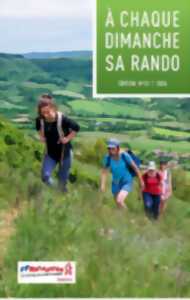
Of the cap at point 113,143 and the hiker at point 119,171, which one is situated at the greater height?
the cap at point 113,143

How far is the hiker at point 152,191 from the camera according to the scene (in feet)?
56.8

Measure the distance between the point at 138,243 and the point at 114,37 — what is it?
1270 millimetres

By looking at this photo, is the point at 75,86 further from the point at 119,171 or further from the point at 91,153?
the point at 119,171

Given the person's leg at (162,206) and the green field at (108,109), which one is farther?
the person's leg at (162,206)

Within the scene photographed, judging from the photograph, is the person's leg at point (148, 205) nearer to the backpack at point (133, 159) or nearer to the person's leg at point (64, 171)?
the backpack at point (133, 159)

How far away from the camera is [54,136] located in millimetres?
17297

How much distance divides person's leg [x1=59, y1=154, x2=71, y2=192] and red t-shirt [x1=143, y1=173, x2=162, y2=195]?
0.47m

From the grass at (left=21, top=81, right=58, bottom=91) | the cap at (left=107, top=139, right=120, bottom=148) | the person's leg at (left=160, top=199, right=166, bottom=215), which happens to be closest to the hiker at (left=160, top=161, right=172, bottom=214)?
the person's leg at (left=160, top=199, right=166, bottom=215)

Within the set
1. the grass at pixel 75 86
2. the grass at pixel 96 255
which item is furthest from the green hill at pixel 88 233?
the grass at pixel 75 86

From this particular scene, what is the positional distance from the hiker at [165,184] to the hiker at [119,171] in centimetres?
14

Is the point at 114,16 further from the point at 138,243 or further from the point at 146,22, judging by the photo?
the point at 138,243

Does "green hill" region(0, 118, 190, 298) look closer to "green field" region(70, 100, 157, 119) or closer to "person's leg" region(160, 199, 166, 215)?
"person's leg" region(160, 199, 166, 215)

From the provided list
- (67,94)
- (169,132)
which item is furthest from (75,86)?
(169,132)

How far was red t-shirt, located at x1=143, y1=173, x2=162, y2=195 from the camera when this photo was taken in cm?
1731
